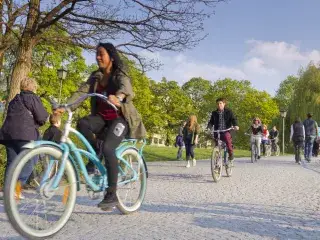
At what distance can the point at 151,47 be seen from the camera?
12.4m

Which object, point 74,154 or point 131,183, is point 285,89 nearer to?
point 131,183

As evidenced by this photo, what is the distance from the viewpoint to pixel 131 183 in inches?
213

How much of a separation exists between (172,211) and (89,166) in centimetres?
149

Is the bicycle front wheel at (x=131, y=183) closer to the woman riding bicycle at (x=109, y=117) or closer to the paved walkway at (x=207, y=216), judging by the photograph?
the paved walkway at (x=207, y=216)

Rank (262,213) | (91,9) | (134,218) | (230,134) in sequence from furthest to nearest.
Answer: (91,9) < (230,134) < (262,213) < (134,218)

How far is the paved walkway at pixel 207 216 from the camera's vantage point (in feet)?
14.4

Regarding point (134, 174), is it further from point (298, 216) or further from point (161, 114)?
point (161, 114)

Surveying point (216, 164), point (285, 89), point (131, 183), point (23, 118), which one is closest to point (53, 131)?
point (23, 118)

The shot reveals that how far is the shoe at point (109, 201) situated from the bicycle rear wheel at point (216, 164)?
4959 mm

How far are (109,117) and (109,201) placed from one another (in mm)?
909

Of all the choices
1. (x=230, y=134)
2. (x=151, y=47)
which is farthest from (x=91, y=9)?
(x=230, y=134)

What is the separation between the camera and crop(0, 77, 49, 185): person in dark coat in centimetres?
610

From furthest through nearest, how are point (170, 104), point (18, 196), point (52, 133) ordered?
point (170, 104) < point (52, 133) < point (18, 196)

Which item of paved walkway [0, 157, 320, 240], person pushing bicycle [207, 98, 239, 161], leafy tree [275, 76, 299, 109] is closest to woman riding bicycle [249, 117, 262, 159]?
person pushing bicycle [207, 98, 239, 161]
